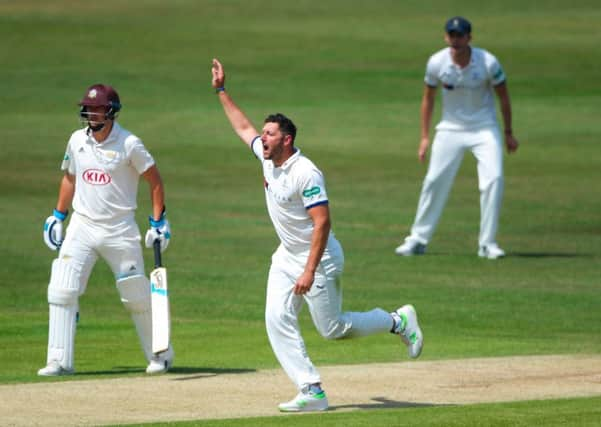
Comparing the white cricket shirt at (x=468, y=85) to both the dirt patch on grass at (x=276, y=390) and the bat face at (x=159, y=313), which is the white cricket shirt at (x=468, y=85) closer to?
the dirt patch on grass at (x=276, y=390)

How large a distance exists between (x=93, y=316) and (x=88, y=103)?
3.43 m

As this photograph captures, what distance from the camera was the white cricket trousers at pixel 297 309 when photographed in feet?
33.0

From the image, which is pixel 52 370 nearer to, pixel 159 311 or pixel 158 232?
pixel 159 311

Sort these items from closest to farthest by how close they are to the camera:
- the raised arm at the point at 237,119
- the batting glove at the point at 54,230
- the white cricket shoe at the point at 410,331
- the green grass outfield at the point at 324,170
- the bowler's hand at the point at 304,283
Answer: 1. the bowler's hand at the point at 304,283
2. the white cricket shoe at the point at 410,331
3. the raised arm at the point at 237,119
4. the batting glove at the point at 54,230
5. the green grass outfield at the point at 324,170

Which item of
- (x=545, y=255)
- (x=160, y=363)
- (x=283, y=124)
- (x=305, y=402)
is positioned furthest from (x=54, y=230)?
(x=545, y=255)

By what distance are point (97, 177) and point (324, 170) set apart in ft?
49.3

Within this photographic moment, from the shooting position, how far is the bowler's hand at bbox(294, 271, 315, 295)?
9.84 metres

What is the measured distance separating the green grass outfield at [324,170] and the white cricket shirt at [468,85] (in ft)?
5.13

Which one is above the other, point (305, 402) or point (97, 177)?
point (97, 177)

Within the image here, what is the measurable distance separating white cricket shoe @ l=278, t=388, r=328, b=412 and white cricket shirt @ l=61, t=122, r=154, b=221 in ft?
7.73

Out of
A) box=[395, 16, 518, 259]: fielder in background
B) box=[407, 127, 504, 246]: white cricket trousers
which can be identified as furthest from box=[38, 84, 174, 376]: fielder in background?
box=[407, 127, 504, 246]: white cricket trousers

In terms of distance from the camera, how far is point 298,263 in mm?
10156

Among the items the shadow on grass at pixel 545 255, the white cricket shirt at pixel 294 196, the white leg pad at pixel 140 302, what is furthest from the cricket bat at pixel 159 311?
the shadow on grass at pixel 545 255

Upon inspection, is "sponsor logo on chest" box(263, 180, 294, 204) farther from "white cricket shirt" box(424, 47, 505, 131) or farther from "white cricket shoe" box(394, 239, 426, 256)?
"white cricket shoe" box(394, 239, 426, 256)
